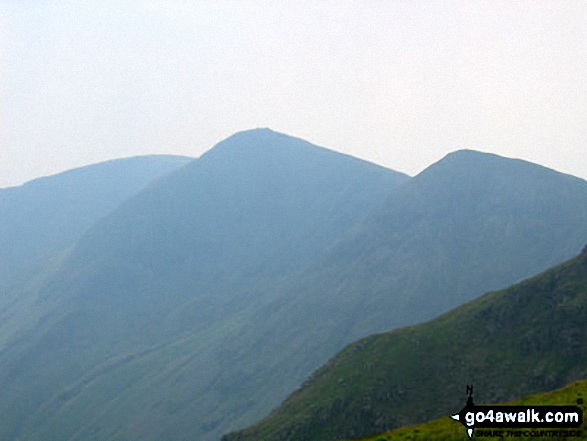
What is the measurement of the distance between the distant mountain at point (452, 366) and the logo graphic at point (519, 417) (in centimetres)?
6015

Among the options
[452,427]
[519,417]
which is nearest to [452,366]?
[452,427]

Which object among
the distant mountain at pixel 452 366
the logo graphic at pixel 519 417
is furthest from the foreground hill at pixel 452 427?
the distant mountain at pixel 452 366

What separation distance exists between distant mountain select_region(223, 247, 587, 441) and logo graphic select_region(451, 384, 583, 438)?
197 ft

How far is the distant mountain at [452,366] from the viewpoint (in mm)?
98500

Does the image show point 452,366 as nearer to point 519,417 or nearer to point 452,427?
point 452,427

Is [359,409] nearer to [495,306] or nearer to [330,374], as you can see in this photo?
[330,374]

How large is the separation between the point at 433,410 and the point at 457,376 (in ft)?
33.5

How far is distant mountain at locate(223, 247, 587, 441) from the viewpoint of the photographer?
323 feet

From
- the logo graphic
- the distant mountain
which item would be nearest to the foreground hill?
the logo graphic

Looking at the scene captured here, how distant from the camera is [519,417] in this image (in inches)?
1505

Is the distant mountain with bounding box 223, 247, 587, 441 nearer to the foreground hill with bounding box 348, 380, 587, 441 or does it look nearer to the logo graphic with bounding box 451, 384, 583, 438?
the foreground hill with bounding box 348, 380, 587, 441

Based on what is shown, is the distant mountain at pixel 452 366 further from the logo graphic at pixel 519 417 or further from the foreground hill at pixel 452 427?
the logo graphic at pixel 519 417

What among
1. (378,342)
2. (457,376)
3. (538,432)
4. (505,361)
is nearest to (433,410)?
(457,376)

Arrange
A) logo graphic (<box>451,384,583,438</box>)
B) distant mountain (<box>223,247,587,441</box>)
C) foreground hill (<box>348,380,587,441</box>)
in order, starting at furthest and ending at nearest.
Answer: distant mountain (<box>223,247,587,441</box>)
foreground hill (<box>348,380,587,441</box>)
logo graphic (<box>451,384,583,438</box>)
